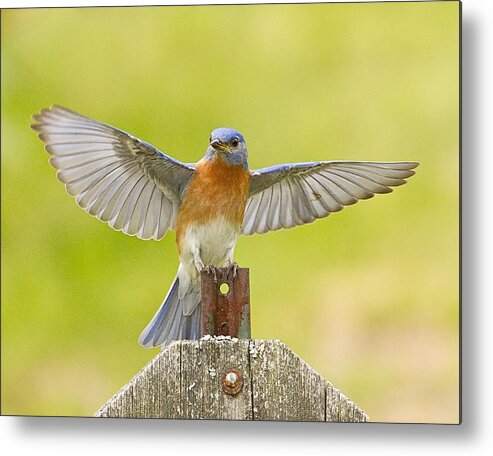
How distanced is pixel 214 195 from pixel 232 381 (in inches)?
27.4

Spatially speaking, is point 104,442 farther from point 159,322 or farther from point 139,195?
point 139,195

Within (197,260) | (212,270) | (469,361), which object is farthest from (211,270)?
(469,361)

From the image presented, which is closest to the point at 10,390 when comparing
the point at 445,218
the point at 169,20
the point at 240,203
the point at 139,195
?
the point at 139,195

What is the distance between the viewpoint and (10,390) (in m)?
2.94

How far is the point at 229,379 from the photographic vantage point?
93.0 inches

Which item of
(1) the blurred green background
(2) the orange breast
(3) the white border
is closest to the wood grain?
(3) the white border

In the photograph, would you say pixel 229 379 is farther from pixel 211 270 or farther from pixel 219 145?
pixel 219 145

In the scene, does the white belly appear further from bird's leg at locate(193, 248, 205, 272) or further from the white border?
the white border

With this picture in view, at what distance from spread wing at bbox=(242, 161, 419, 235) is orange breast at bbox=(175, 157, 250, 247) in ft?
0.13

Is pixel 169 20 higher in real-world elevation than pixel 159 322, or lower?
higher

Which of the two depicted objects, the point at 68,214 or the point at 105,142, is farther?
the point at 68,214

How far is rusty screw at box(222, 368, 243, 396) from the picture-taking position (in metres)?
2.36

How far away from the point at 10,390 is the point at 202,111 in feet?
3.47

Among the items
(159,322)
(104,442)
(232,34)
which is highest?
(232,34)
